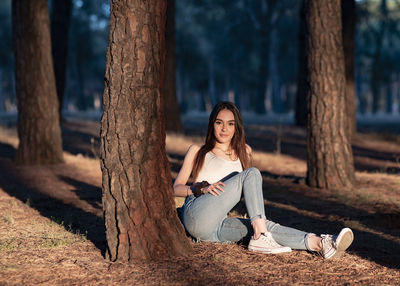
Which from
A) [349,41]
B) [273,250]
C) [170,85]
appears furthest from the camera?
[170,85]

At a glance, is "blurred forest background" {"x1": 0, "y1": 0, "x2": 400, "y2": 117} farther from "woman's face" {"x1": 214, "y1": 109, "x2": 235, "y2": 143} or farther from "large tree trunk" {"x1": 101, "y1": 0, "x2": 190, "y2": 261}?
"large tree trunk" {"x1": 101, "y1": 0, "x2": 190, "y2": 261}

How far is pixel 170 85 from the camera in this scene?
51.3 feet

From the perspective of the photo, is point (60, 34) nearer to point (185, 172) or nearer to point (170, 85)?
point (170, 85)

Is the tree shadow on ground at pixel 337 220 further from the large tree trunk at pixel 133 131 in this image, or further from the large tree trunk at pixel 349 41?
the large tree trunk at pixel 349 41

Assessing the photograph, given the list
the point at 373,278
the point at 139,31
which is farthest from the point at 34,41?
the point at 373,278

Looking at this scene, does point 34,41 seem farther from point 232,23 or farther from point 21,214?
point 232,23

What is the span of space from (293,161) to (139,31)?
802 centimetres

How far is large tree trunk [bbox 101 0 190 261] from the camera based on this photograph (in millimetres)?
4324

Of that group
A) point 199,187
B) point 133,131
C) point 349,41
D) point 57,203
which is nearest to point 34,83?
point 57,203

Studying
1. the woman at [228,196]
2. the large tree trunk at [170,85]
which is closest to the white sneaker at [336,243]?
the woman at [228,196]

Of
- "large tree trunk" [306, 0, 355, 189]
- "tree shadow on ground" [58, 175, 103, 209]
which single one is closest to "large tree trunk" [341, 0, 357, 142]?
"large tree trunk" [306, 0, 355, 189]

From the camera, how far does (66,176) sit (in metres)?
9.60

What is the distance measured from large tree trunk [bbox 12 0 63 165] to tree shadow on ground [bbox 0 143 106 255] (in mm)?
485

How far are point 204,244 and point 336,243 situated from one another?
48.6 inches
